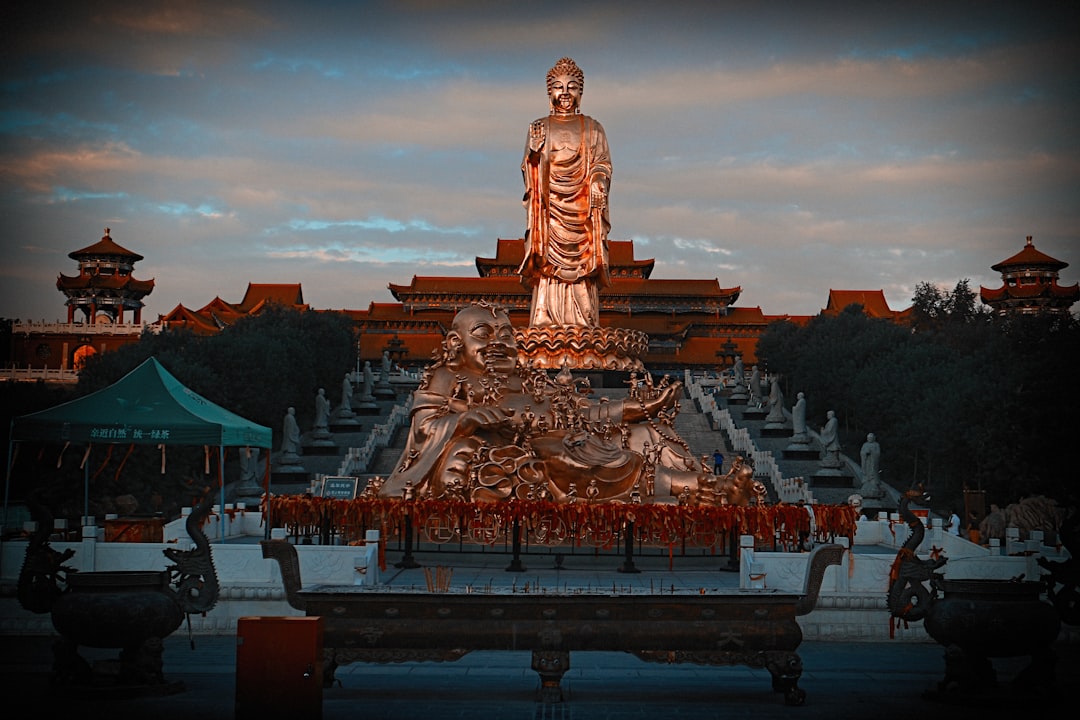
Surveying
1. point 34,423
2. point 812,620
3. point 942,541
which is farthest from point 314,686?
point 942,541

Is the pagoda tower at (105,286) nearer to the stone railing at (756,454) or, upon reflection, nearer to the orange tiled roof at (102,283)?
the orange tiled roof at (102,283)

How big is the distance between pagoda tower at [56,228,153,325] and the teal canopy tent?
1826 inches

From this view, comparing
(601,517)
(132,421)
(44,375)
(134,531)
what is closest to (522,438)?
(601,517)

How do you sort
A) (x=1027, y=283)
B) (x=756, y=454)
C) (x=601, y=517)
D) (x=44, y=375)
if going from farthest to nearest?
1. (x=1027, y=283)
2. (x=44, y=375)
3. (x=756, y=454)
4. (x=601, y=517)

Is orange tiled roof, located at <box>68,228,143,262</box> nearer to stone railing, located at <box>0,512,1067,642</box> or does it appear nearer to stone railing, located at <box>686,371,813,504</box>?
Result: stone railing, located at <box>686,371,813,504</box>

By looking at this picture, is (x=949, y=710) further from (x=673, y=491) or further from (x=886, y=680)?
(x=673, y=491)

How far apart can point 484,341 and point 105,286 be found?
46437mm

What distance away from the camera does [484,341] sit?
18.0 metres

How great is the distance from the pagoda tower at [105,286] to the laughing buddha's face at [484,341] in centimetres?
4435

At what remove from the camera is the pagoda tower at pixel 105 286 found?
5966 centimetres

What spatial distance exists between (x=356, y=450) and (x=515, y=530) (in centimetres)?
1342

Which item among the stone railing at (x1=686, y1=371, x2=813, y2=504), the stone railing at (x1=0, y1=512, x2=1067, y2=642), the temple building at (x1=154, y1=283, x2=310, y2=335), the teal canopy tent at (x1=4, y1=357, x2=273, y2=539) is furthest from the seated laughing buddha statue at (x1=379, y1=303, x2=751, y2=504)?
the temple building at (x1=154, y1=283, x2=310, y2=335)

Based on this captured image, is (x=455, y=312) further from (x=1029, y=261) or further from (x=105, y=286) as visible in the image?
(x=1029, y=261)

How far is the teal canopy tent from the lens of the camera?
45.4 feet
